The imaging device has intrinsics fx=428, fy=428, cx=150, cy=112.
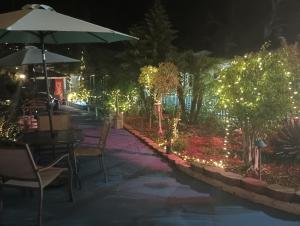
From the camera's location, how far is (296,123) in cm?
733

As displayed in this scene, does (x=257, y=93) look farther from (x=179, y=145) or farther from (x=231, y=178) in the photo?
(x=179, y=145)

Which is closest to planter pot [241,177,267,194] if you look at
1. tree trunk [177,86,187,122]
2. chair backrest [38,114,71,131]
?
chair backrest [38,114,71,131]

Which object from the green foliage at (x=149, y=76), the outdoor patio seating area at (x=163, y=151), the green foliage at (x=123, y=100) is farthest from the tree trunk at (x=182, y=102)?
the green foliage at (x=123, y=100)

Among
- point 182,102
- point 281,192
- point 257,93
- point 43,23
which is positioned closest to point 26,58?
point 43,23

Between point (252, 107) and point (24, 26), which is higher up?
point (24, 26)

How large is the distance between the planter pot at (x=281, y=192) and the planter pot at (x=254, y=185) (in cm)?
10

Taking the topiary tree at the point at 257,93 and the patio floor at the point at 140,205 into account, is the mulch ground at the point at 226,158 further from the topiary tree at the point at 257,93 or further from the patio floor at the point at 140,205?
the patio floor at the point at 140,205

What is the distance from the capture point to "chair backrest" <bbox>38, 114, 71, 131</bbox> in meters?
7.44

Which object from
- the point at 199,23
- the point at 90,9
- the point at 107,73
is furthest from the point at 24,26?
the point at 90,9

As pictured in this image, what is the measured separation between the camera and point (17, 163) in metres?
4.75

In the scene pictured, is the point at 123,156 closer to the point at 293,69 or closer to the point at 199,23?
the point at 293,69

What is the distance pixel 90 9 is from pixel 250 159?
26105mm

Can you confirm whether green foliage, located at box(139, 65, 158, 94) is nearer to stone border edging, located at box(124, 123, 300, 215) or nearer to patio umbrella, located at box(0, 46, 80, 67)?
patio umbrella, located at box(0, 46, 80, 67)

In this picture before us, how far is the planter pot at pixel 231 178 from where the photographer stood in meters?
5.94
